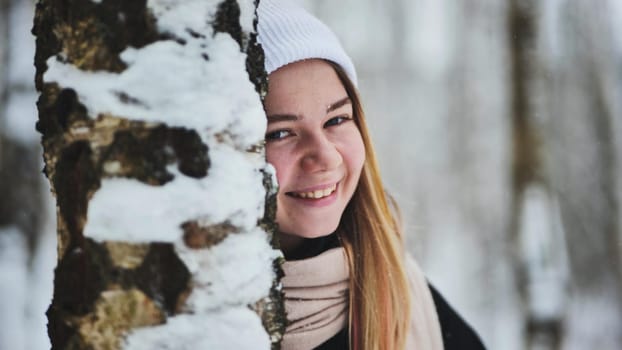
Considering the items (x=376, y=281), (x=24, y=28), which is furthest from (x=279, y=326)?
(x=24, y=28)

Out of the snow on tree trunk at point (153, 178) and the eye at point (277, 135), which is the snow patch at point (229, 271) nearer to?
the snow on tree trunk at point (153, 178)

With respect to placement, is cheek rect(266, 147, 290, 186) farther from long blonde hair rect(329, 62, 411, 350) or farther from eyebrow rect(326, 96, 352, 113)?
long blonde hair rect(329, 62, 411, 350)

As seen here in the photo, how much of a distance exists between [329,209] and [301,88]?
0.33 meters

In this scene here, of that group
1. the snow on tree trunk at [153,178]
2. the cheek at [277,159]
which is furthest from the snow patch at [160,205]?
the cheek at [277,159]

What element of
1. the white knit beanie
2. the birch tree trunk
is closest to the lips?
the white knit beanie

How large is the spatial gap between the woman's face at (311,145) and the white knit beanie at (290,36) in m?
0.04

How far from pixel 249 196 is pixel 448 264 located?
7.47 meters

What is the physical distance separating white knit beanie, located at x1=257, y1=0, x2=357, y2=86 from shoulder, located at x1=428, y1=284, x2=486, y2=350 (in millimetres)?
1084

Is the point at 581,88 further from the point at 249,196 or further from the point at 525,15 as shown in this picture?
the point at 249,196

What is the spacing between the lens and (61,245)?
3.28 feet

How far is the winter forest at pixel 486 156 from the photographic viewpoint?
5.51 m

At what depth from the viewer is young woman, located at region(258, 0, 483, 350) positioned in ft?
5.55

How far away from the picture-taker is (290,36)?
67.2 inches

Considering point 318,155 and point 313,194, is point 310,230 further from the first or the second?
point 318,155
